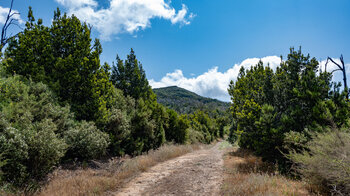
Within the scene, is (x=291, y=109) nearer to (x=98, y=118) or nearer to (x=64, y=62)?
(x=98, y=118)

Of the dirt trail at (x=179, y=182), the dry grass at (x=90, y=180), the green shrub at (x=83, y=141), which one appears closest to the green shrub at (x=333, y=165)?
the dirt trail at (x=179, y=182)

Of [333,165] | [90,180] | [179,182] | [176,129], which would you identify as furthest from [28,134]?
[176,129]

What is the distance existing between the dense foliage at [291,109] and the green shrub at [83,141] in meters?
7.21

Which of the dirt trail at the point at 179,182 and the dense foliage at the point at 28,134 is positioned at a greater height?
the dense foliage at the point at 28,134

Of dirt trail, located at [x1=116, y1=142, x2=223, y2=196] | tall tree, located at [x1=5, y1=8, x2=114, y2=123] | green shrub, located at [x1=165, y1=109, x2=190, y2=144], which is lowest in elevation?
dirt trail, located at [x1=116, y1=142, x2=223, y2=196]

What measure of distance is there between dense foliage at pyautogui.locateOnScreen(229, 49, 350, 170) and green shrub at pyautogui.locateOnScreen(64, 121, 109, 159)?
721cm

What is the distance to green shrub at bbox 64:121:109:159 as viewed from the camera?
303 inches

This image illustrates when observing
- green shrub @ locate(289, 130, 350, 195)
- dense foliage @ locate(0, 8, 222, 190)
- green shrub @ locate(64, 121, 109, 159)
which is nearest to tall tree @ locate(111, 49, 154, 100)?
dense foliage @ locate(0, 8, 222, 190)

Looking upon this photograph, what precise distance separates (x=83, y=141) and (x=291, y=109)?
948cm

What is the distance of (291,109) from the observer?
7.72 meters

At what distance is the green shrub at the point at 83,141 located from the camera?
771cm

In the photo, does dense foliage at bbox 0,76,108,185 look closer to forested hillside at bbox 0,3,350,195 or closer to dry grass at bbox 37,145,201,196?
forested hillside at bbox 0,3,350,195

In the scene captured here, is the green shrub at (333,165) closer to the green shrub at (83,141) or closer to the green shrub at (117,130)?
the green shrub at (83,141)

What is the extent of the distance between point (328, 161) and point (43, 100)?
10134 millimetres
